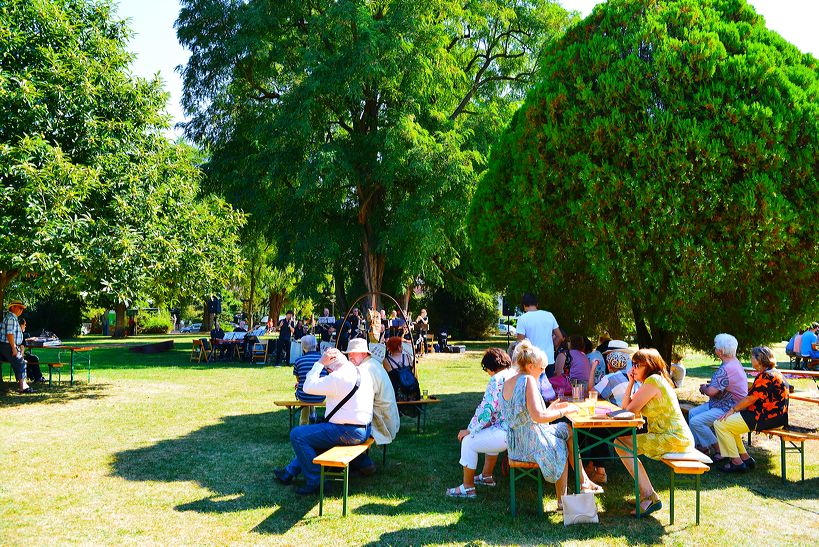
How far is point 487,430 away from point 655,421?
1511 mm

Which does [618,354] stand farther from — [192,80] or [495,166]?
[192,80]

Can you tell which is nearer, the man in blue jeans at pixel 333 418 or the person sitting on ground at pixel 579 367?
the man in blue jeans at pixel 333 418

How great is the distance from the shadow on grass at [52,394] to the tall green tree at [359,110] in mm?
8856

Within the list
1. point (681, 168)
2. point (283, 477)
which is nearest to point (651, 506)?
point (283, 477)

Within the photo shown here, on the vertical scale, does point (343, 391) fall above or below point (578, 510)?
above

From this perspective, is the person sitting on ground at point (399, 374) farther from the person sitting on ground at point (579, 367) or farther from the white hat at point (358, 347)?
the white hat at point (358, 347)

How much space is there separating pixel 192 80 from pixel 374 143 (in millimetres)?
8053

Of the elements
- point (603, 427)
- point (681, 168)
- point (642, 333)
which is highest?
point (681, 168)

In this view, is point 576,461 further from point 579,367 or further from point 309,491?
point 579,367

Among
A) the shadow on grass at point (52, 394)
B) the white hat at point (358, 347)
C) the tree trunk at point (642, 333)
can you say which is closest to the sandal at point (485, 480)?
the white hat at point (358, 347)

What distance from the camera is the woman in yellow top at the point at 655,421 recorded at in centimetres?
557

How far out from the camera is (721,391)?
730 centimetres

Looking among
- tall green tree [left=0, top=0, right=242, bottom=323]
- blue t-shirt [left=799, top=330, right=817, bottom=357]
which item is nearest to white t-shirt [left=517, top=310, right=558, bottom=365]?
tall green tree [left=0, top=0, right=242, bottom=323]

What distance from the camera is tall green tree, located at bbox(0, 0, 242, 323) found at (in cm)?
1038
